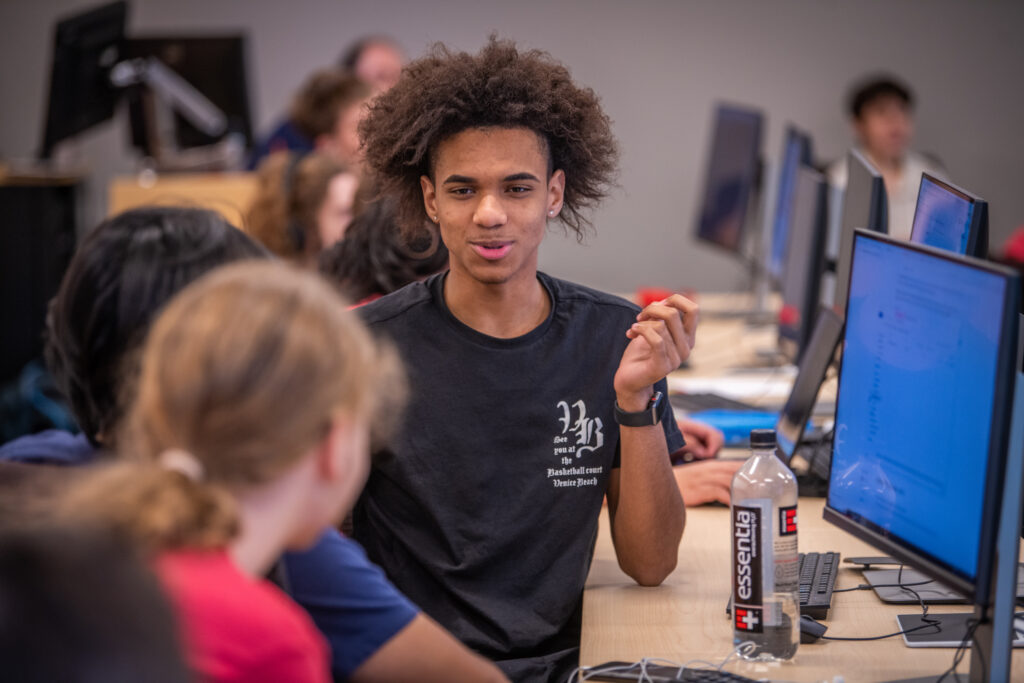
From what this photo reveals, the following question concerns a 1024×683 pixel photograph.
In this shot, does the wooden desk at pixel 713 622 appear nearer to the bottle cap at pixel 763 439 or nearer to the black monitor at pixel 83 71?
the bottle cap at pixel 763 439

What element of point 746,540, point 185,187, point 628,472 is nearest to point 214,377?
point 746,540

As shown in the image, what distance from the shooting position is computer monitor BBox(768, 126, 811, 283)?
3125 mm

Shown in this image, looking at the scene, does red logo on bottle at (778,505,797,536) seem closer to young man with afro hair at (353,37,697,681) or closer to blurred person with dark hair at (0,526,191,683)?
young man with afro hair at (353,37,697,681)

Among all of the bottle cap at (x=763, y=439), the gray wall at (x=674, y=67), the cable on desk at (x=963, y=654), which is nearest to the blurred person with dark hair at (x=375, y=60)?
the gray wall at (x=674, y=67)

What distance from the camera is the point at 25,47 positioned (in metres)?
6.13

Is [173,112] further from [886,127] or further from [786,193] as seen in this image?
[886,127]

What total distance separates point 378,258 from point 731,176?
196cm

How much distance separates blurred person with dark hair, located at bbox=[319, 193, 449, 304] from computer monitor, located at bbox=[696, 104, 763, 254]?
5.73 feet

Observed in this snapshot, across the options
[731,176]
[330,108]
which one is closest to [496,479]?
[731,176]

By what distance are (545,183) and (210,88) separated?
3.34 metres

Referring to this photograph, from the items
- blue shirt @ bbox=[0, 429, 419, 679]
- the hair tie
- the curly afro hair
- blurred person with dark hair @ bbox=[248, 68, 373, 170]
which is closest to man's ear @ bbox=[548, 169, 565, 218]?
the curly afro hair

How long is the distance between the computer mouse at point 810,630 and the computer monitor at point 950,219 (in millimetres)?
515

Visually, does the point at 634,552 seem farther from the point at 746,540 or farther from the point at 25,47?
the point at 25,47

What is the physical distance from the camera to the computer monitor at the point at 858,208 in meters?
2.12
